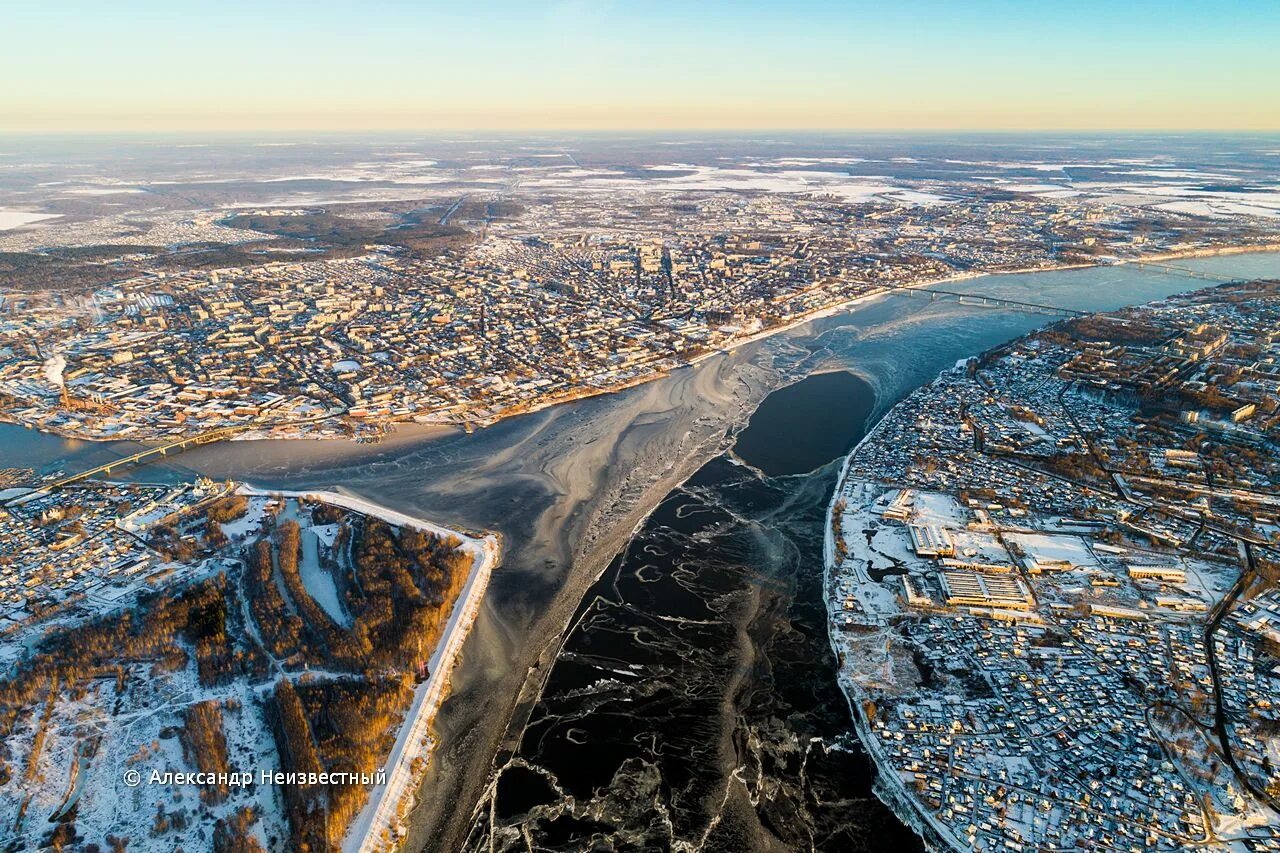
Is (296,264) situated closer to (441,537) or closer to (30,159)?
(441,537)

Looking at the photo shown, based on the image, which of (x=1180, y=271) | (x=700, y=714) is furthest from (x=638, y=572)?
Answer: (x=1180, y=271)

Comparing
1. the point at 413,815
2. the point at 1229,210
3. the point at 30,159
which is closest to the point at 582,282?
the point at 413,815

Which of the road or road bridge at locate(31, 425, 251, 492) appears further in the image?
road bridge at locate(31, 425, 251, 492)

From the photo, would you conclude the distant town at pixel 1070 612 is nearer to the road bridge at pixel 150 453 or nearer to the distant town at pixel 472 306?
the distant town at pixel 472 306

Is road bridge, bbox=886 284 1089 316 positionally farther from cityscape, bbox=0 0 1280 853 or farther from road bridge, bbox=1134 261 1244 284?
road bridge, bbox=1134 261 1244 284

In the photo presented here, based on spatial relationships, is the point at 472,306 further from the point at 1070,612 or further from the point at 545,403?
the point at 1070,612

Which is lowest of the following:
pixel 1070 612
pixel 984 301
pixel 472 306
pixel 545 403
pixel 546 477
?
pixel 546 477

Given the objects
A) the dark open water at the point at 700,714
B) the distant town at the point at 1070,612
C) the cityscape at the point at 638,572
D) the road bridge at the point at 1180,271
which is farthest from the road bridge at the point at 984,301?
the dark open water at the point at 700,714

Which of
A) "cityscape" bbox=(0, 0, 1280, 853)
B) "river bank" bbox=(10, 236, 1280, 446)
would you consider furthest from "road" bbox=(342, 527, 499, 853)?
"river bank" bbox=(10, 236, 1280, 446)
